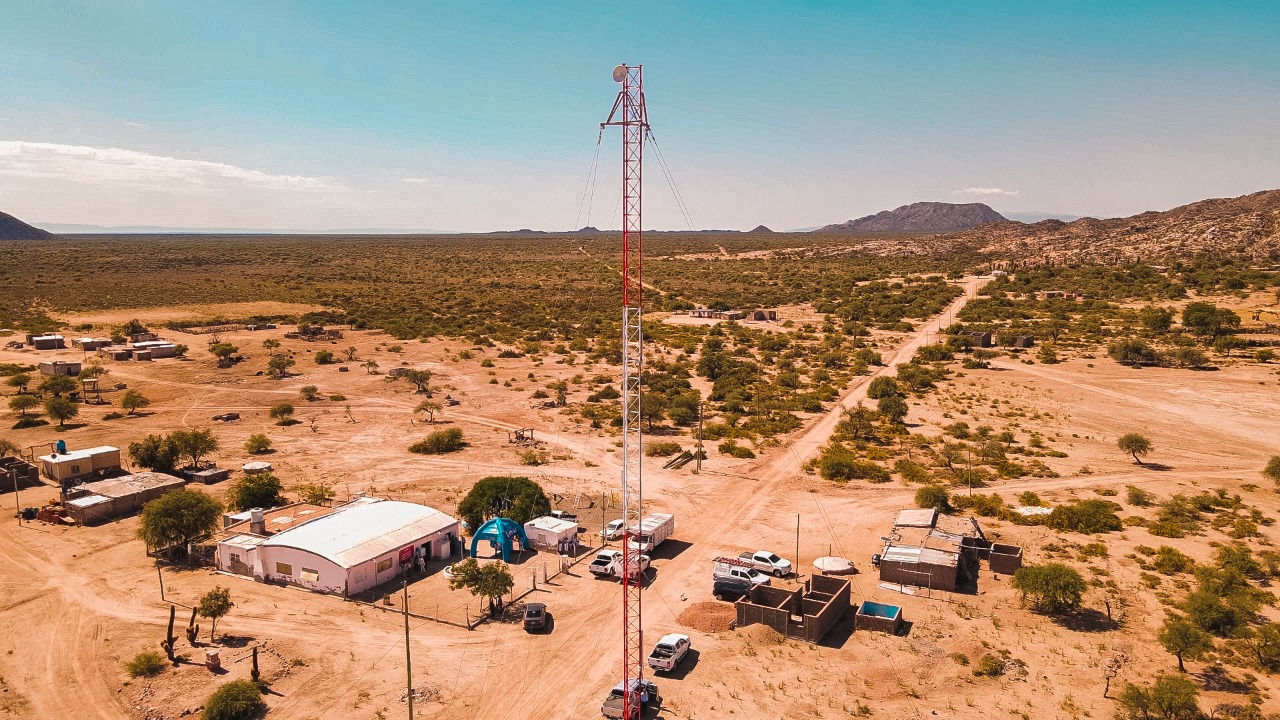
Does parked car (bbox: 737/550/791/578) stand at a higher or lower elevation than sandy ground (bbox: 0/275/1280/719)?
higher

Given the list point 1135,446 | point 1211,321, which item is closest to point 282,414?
point 1135,446

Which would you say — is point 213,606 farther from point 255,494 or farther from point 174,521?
point 255,494

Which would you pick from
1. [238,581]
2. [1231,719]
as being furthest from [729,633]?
[238,581]

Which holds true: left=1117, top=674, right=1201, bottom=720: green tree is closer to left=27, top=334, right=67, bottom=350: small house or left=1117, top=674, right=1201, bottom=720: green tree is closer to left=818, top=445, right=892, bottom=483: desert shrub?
left=818, top=445, right=892, bottom=483: desert shrub

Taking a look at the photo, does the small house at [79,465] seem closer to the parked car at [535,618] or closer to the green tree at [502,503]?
the green tree at [502,503]

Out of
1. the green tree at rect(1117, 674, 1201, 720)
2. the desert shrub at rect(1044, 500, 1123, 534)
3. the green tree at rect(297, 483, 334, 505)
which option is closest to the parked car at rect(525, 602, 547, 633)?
the green tree at rect(297, 483, 334, 505)

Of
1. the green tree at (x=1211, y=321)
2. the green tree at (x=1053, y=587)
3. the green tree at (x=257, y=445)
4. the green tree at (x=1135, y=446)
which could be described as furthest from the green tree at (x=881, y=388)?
the green tree at (x=257, y=445)

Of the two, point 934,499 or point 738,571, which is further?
point 934,499
